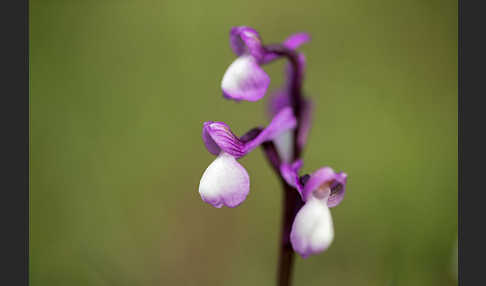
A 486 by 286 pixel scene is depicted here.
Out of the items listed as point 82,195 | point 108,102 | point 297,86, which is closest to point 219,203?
point 297,86

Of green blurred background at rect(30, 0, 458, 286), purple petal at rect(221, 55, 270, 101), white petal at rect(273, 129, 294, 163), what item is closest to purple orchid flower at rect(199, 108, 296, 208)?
purple petal at rect(221, 55, 270, 101)

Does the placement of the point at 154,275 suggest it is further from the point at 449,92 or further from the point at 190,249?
the point at 449,92

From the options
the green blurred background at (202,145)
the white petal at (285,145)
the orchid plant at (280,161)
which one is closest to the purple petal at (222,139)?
the orchid plant at (280,161)

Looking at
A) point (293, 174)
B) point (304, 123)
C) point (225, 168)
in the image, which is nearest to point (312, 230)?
point (293, 174)

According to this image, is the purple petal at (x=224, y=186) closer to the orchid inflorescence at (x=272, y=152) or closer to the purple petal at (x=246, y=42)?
the orchid inflorescence at (x=272, y=152)

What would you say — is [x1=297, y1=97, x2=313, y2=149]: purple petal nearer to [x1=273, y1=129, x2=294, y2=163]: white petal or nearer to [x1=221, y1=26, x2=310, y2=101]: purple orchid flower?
[x1=273, y1=129, x2=294, y2=163]: white petal

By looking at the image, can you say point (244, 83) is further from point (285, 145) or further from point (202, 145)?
point (202, 145)

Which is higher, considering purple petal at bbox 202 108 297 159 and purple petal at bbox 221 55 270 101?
purple petal at bbox 221 55 270 101
